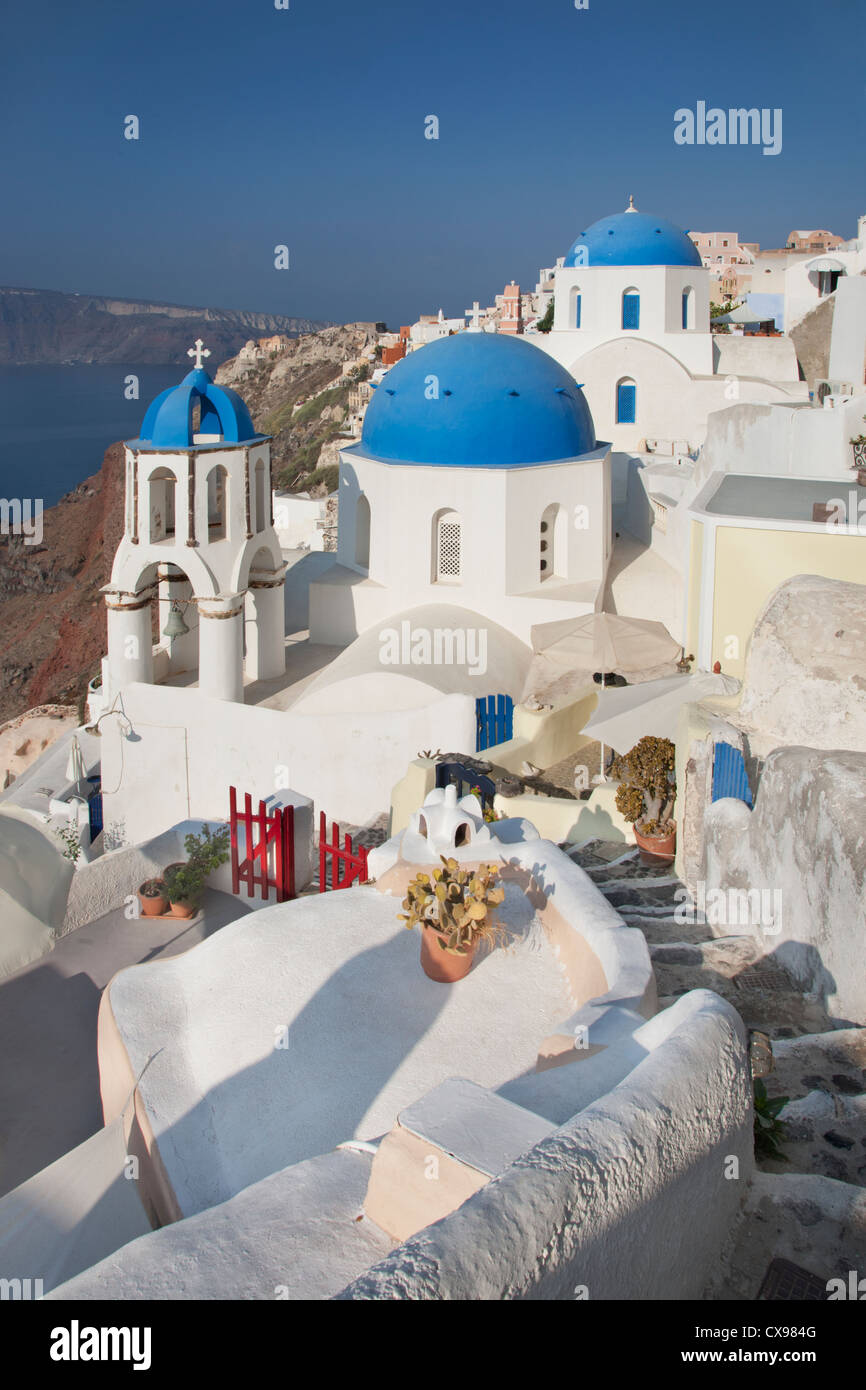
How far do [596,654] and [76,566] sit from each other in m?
34.7

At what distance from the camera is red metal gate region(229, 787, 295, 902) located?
11.2 metres

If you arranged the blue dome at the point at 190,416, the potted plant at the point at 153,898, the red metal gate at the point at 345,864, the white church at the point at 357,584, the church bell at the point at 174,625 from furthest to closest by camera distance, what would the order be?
the church bell at the point at 174,625 < the blue dome at the point at 190,416 < the white church at the point at 357,584 < the potted plant at the point at 153,898 < the red metal gate at the point at 345,864

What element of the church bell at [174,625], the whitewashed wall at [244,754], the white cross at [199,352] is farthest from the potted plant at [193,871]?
the white cross at [199,352]

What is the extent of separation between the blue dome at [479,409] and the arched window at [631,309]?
12779mm

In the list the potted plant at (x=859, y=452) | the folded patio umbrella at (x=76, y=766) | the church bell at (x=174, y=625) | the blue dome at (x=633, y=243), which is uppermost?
the blue dome at (x=633, y=243)

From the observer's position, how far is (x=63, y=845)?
1310cm

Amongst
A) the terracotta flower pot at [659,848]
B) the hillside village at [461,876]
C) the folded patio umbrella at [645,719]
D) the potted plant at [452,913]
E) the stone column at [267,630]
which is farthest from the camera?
the stone column at [267,630]

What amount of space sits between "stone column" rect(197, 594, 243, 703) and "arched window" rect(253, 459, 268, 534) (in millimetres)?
1457

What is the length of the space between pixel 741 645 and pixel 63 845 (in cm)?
832

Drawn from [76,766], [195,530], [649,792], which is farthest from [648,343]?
[649,792]

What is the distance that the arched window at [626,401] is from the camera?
28.4 metres

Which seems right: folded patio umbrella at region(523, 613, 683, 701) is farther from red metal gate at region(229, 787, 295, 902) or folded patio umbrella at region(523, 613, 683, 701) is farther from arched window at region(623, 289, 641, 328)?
arched window at region(623, 289, 641, 328)

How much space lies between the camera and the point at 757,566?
43.9 ft

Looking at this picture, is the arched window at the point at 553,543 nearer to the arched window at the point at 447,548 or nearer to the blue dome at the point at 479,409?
the blue dome at the point at 479,409
